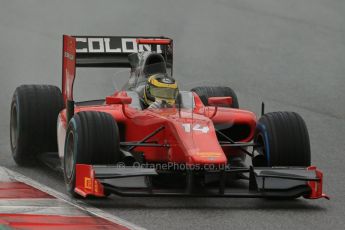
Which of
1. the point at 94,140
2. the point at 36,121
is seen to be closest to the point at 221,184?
the point at 94,140

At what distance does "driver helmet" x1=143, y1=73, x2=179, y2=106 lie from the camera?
41.3ft

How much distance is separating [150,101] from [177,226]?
2768 millimetres

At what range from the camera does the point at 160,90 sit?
12.6 m

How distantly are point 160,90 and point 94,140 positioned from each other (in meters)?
1.44

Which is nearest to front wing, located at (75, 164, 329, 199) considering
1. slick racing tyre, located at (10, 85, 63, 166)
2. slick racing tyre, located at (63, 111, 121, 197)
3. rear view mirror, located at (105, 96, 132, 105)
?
slick racing tyre, located at (63, 111, 121, 197)

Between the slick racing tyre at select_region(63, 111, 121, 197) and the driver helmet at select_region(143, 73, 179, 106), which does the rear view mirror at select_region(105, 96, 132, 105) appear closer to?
the slick racing tyre at select_region(63, 111, 121, 197)

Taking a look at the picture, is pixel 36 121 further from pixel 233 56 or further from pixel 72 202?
pixel 233 56

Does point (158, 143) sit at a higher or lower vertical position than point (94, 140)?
lower

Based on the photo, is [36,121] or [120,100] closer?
[120,100]

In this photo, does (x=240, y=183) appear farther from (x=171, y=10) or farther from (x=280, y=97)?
(x=171, y=10)

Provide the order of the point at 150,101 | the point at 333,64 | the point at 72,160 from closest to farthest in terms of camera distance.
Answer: the point at 72,160 → the point at 150,101 → the point at 333,64

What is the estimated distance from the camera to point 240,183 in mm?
12719

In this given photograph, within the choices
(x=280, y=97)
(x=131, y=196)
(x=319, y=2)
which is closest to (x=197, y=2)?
(x=319, y=2)

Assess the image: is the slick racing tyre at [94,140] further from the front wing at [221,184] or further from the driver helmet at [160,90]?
the driver helmet at [160,90]
